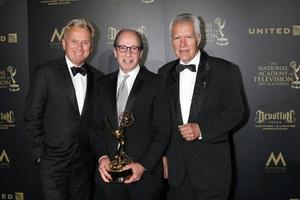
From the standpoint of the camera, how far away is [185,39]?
2.33 metres

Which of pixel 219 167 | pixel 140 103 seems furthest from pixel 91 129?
pixel 219 167

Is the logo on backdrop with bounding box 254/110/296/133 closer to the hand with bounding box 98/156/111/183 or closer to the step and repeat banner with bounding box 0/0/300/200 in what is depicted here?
the step and repeat banner with bounding box 0/0/300/200

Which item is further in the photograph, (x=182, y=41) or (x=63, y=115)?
(x=63, y=115)

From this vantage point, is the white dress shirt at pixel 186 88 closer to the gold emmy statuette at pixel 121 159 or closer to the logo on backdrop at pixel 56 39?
the gold emmy statuette at pixel 121 159

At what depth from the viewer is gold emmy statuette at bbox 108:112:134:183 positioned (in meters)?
2.12

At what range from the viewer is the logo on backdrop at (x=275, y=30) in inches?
133

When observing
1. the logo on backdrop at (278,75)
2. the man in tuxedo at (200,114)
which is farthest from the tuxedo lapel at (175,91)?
the logo on backdrop at (278,75)

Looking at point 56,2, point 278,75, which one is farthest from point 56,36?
point 278,75

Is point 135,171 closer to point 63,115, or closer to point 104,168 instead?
point 104,168

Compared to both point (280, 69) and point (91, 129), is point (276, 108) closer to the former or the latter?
point (280, 69)

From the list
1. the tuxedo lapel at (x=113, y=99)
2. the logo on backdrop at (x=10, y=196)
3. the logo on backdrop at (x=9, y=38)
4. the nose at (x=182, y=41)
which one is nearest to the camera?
the tuxedo lapel at (x=113, y=99)

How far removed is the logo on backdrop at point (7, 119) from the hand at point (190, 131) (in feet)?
7.43

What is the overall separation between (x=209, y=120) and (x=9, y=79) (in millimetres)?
2426

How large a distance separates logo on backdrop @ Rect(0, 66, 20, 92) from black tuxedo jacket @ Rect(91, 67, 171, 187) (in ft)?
6.12
